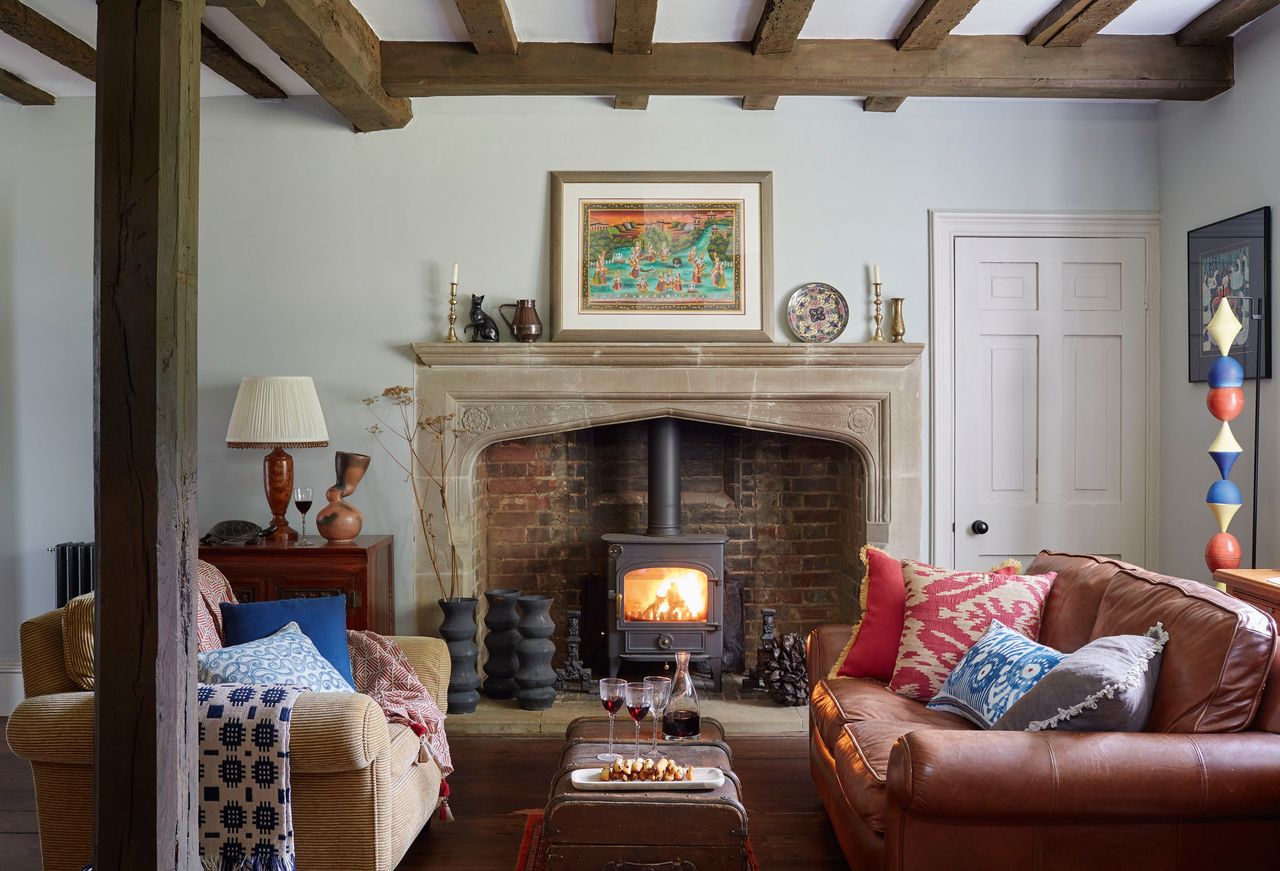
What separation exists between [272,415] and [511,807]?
1.87 meters

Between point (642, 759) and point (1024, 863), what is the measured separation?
911mm

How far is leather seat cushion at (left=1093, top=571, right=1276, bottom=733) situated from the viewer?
214 centimetres

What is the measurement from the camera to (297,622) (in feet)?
9.75

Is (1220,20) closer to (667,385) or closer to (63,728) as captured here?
(667,385)

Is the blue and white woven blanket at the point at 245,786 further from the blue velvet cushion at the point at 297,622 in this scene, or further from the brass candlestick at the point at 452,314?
the brass candlestick at the point at 452,314

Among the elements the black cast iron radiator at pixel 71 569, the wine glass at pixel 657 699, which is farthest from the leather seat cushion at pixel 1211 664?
the black cast iron radiator at pixel 71 569

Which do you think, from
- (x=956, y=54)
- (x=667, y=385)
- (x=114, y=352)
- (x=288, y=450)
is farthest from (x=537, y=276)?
(x=114, y=352)

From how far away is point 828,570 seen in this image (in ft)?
16.4

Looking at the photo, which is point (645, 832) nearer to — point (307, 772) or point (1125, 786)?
point (307, 772)

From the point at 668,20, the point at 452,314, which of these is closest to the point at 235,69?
the point at 452,314

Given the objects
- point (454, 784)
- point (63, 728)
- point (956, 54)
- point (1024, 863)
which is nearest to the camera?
point (1024, 863)

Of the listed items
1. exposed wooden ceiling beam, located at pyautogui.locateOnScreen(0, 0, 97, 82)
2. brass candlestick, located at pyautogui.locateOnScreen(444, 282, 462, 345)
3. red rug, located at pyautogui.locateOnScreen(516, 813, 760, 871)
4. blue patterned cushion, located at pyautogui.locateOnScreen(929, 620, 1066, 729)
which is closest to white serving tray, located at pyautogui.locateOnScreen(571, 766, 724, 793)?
red rug, located at pyautogui.locateOnScreen(516, 813, 760, 871)

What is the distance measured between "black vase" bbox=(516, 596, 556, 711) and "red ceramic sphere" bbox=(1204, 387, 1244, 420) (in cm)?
274

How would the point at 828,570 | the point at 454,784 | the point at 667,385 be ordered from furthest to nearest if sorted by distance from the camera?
the point at 828,570, the point at 667,385, the point at 454,784
